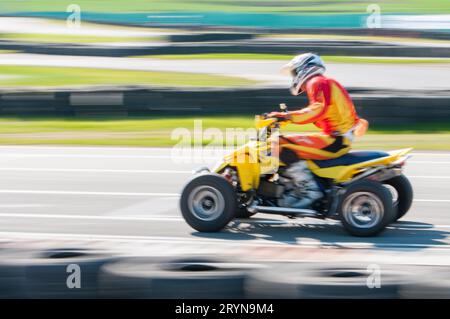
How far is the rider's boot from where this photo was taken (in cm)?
895

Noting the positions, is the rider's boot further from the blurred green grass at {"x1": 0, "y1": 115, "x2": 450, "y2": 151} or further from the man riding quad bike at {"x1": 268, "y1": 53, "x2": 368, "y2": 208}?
the blurred green grass at {"x1": 0, "y1": 115, "x2": 450, "y2": 151}

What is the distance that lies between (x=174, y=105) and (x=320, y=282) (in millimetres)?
12165

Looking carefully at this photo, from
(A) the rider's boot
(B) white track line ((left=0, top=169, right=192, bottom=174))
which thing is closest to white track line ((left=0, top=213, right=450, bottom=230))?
(A) the rider's boot

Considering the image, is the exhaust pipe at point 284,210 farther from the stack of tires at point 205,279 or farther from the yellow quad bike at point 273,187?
the stack of tires at point 205,279

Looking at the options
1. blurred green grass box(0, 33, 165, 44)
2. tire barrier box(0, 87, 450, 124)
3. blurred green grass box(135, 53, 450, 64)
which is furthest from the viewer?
blurred green grass box(0, 33, 165, 44)

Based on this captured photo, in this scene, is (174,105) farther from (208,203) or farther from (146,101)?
(208,203)

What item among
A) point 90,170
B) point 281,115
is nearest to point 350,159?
point 281,115

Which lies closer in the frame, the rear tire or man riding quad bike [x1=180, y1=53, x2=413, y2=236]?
man riding quad bike [x1=180, y1=53, x2=413, y2=236]

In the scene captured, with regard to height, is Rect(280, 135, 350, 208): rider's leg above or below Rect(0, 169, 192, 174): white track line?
below

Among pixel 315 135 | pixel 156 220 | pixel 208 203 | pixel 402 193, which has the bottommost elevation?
pixel 156 220

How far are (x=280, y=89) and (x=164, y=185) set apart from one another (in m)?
6.45

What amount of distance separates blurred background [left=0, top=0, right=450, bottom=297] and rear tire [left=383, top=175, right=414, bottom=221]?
15 cm

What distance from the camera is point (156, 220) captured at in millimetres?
9539

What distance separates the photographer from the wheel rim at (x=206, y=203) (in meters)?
8.86
